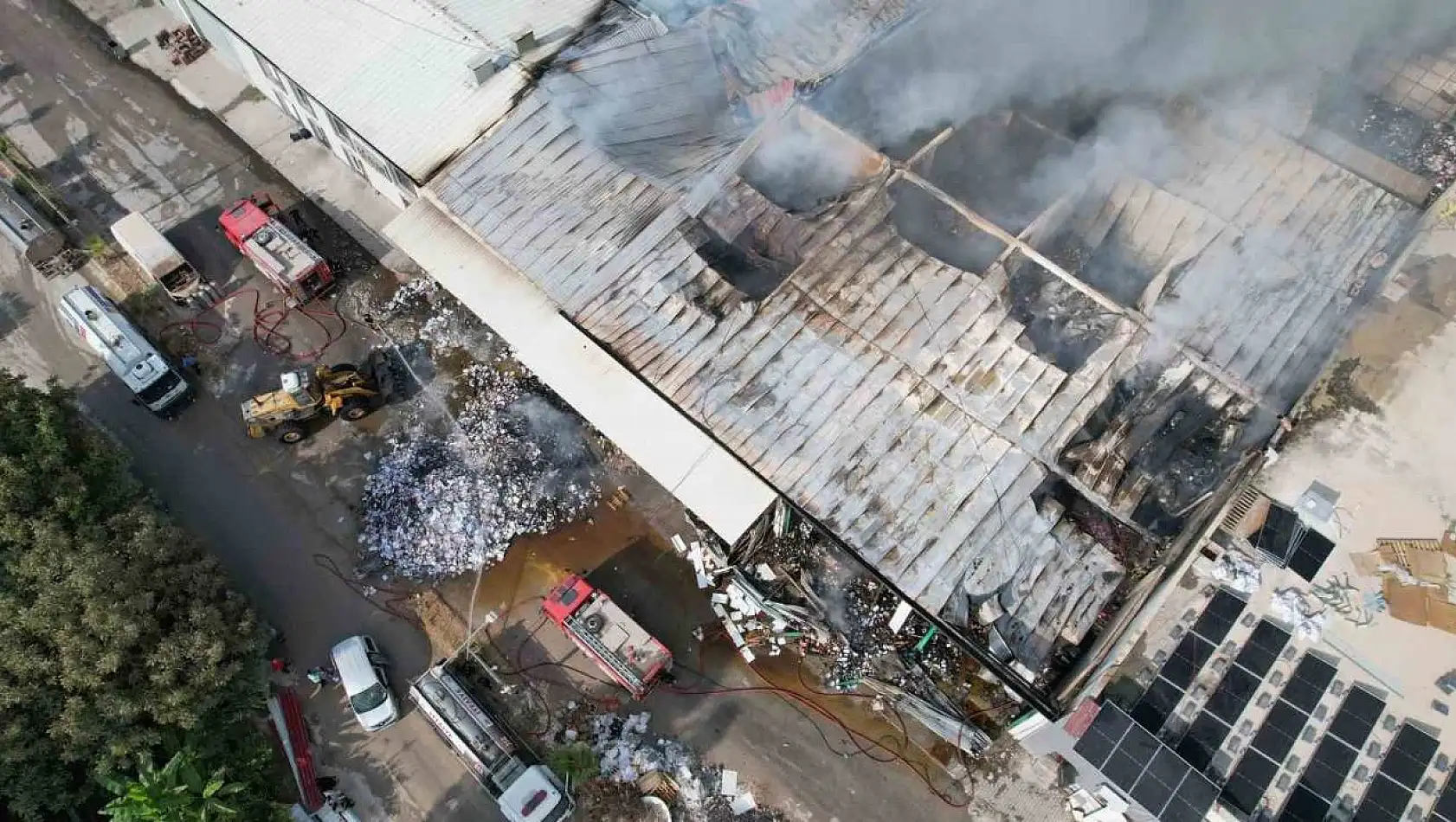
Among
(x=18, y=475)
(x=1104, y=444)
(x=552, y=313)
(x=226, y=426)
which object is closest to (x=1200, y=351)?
(x=1104, y=444)

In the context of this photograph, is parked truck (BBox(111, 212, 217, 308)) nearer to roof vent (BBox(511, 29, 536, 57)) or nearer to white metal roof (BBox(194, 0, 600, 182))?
white metal roof (BBox(194, 0, 600, 182))

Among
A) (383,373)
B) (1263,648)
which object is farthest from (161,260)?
(1263,648)

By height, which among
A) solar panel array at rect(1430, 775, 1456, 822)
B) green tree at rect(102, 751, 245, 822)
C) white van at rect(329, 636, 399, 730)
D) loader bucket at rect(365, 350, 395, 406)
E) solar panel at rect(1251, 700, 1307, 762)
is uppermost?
solar panel array at rect(1430, 775, 1456, 822)

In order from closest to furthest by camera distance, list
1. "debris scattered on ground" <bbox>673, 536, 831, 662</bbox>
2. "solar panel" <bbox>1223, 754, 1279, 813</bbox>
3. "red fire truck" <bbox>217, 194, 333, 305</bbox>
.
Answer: "solar panel" <bbox>1223, 754, 1279, 813</bbox> < "debris scattered on ground" <bbox>673, 536, 831, 662</bbox> < "red fire truck" <bbox>217, 194, 333, 305</bbox>

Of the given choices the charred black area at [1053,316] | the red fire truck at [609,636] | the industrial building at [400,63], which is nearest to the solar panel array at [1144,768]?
the charred black area at [1053,316]

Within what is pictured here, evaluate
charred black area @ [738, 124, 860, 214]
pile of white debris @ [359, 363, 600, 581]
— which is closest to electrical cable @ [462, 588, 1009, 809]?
pile of white debris @ [359, 363, 600, 581]

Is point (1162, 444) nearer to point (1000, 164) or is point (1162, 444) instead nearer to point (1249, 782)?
point (1249, 782)
